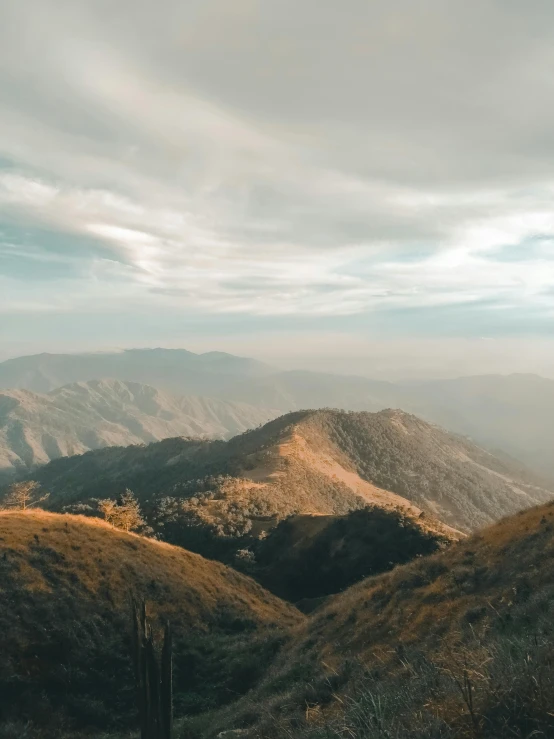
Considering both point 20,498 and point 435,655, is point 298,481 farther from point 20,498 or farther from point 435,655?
point 435,655

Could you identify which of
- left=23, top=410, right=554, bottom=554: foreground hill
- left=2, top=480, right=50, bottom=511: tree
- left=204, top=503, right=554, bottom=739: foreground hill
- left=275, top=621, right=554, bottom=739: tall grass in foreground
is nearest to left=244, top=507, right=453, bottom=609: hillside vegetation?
left=23, top=410, right=554, bottom=554: foreground hill

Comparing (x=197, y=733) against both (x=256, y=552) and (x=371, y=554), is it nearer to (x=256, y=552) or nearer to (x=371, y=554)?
(x=371, y=554)

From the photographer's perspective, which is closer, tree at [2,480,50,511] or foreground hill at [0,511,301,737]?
foreground hill at [0,511,301,737]

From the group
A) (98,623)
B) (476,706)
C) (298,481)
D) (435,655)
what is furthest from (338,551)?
(476,706)

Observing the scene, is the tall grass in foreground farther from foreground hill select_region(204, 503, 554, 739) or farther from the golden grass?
the golden grass

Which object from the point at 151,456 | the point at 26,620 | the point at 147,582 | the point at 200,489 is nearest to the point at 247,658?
the point at 147,582

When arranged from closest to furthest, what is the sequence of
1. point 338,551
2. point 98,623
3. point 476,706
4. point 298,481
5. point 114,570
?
point 476,706 < point 98,623 < point 114,570 < point 338,551 < point 298,481
